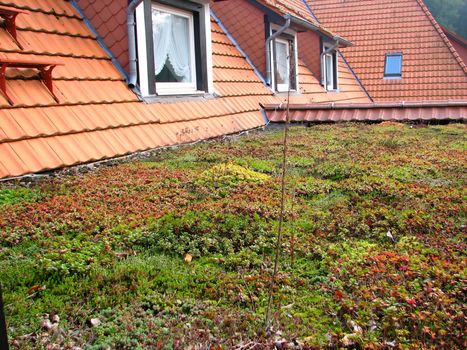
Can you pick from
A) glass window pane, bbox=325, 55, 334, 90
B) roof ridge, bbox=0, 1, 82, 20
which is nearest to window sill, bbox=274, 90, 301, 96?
glass window pane, bbox=325, 55, 334, 90

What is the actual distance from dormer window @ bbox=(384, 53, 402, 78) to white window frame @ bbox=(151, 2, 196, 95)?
14.5 meters

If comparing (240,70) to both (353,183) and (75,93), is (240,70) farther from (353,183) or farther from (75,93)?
(353,183)

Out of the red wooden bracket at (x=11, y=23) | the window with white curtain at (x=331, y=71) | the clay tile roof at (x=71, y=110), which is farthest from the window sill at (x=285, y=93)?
the red wooden bracket at (x=11, y=23)

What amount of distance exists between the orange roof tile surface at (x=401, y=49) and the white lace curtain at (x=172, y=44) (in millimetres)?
13707

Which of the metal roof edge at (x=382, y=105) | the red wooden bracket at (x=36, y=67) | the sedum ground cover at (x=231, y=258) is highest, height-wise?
the red wooden bracket at (x=36, y=67)

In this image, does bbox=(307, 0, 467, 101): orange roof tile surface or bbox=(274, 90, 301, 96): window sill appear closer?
bbox=(274, 90, 301, 96): window sill

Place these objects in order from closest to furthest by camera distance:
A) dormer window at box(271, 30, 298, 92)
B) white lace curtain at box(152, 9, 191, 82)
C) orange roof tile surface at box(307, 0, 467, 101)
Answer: white lace curtain at box(152, 9, 191, 82) < dormer window at box(271, 30, 298, 92) < orange roof tile surface at box(307, 0, 467, 101)

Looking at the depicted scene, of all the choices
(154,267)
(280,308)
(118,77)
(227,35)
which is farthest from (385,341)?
(227,35)

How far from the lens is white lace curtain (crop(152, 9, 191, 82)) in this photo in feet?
25.7

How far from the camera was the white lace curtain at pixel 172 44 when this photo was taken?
782cm

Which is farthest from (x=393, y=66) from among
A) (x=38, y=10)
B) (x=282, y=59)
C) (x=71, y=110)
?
(x=71, y=110)

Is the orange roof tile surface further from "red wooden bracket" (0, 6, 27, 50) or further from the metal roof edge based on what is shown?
"red wooden bracket" (0, 6, 27, 50)

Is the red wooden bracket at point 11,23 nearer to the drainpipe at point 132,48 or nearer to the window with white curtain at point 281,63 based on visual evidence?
the drainpipe at point 132,48

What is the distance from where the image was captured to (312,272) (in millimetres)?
3221
